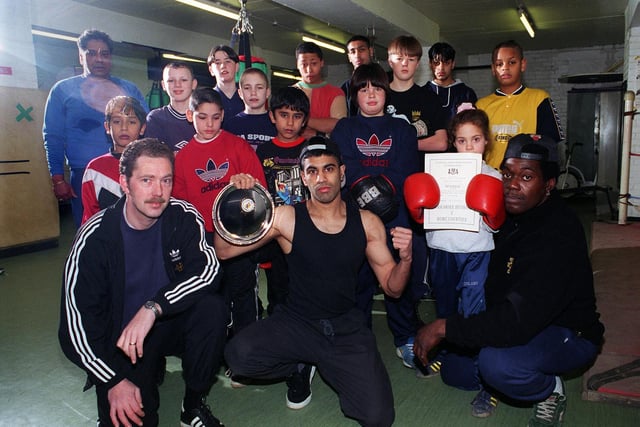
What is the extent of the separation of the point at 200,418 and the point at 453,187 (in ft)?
5.36

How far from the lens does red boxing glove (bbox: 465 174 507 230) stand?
2.31m

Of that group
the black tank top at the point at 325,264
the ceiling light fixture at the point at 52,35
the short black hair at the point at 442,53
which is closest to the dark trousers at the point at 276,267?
the black tank top at the point at 325,264

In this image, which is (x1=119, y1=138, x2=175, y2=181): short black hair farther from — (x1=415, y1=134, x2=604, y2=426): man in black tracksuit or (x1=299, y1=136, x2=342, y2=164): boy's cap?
(x1=415, y1=134, x2=604, y2=426): man in black tracksuit

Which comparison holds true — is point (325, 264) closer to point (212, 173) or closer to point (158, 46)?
point (212, 173)

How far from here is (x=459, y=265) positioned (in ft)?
8.52

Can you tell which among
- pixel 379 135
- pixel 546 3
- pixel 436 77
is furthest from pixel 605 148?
pixel 379 135

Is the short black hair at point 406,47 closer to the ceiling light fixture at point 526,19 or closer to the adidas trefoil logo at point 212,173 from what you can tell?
the adidas trefoil logo at point 212,173

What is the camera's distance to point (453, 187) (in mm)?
2482

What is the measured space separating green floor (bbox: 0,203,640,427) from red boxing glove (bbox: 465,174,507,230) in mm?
961

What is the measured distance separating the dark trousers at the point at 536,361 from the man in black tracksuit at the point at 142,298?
1223 millimetres

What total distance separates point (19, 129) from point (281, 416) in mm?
5577

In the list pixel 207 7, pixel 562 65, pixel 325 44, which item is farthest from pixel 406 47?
pixel 562 65

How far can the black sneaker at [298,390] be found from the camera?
102 inches

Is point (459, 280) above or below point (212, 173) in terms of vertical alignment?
below
